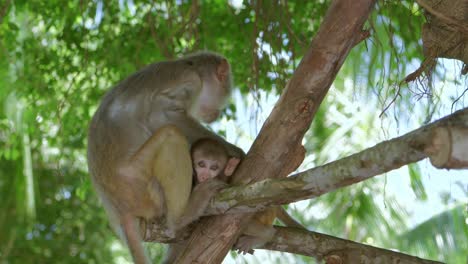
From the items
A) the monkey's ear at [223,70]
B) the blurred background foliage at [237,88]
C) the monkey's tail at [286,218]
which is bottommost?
the monkey's tail at [286,218]

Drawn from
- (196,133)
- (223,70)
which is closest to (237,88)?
(223,70)

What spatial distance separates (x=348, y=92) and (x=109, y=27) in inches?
125

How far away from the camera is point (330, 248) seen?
14.7 ft

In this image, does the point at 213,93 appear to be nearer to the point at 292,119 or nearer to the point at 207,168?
the point at 207,168

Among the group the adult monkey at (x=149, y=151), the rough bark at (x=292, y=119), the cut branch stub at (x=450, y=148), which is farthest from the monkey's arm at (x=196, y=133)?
the cut branch stub at (x=450, y=148)

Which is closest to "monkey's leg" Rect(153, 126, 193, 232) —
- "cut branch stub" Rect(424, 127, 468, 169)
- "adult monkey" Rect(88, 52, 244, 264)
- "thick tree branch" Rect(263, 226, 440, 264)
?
"adult monkey" Rect(88, 52, 244, 264)

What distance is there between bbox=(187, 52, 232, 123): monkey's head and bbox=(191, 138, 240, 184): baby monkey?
1.40 ft

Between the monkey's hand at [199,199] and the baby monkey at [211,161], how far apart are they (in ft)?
0.90

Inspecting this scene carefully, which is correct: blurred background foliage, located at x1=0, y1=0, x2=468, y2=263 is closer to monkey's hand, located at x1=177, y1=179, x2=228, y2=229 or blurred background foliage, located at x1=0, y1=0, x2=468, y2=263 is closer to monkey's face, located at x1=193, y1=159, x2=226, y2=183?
monkey's face, located at x1=193, y1=159, x2=226, y2=183

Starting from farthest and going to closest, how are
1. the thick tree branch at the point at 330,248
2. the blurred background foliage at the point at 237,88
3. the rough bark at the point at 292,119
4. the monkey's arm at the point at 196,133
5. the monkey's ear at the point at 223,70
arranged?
the blurred background foliage at the point at 237,88 < the monkey's ear at the point at 223,70 < the monkey's arm at the point at 196,133 < the thick tree branch at the point at 330,248 < the rough bark at the point at 292,119

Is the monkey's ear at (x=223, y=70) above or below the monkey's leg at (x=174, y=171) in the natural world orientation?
above

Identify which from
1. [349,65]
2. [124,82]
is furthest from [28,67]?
[349,65]

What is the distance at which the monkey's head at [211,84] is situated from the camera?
5266mm

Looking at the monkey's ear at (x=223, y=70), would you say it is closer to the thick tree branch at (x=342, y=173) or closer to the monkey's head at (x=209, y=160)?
the monkey's head at (x=209, y=160)
